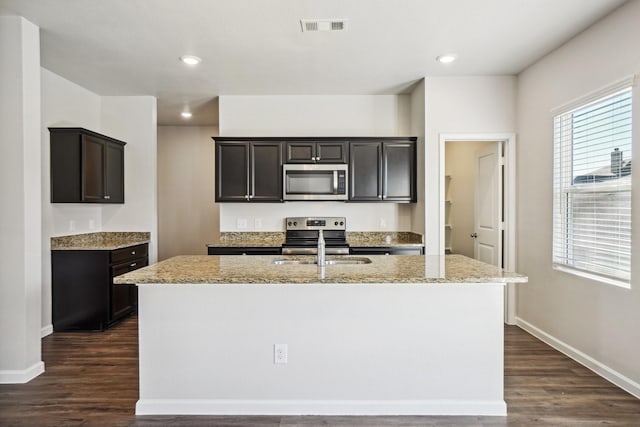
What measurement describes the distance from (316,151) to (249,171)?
840mm

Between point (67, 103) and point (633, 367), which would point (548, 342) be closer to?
point (633, 367)

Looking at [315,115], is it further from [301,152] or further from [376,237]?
[376,237]

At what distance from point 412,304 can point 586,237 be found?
6.01 feet

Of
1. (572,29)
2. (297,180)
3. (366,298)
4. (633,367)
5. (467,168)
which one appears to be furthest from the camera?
(467,168)

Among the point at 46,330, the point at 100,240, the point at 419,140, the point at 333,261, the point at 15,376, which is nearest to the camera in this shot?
the point at 15,376

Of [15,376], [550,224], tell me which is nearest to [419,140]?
[550,224]

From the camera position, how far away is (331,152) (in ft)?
15.0

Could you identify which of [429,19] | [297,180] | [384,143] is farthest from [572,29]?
[297,180]

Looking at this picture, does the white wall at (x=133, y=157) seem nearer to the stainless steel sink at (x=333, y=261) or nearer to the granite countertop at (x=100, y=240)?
the granite countertop at (x=100, y=240)

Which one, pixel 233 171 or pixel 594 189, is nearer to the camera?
pixel 594 189

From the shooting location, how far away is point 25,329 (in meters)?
2.86

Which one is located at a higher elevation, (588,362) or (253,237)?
(253,237)

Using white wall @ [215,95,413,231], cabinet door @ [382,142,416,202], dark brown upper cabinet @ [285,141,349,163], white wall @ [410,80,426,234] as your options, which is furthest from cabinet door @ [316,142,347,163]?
white wall @ [410,80,426,234]

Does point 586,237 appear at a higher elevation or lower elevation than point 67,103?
lower
